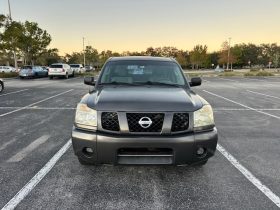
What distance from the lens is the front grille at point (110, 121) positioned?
3613mm

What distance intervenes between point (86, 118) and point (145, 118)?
0.75 metres

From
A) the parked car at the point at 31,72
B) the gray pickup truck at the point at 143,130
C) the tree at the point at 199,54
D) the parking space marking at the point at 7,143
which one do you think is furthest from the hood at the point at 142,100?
the tree at the point at 199,54

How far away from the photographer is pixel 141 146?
3482 mm

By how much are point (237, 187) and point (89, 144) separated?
6.30ft

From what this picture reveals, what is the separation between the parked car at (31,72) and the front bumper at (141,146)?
29633mm

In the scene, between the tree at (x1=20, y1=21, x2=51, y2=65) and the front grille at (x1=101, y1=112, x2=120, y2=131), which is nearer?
the front grille at (x1=101, y1=112, x2=120, y2=131)

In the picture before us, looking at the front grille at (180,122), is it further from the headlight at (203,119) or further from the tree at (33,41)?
the tree at (33,41)

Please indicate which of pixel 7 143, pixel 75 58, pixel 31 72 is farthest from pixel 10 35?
pixel 75 58

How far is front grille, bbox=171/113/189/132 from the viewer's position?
143 inches

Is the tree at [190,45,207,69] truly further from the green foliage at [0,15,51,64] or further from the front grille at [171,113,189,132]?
the front grille at [171,113,189,132]

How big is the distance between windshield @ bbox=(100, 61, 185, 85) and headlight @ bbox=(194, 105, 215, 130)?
3.95 feet

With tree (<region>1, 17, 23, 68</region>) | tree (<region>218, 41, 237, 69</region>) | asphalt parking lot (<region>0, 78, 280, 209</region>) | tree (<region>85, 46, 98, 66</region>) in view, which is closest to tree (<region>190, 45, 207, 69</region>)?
tree (<region>218, 41, 237, 69</region>)

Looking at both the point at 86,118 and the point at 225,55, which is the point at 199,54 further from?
the point at 86,118

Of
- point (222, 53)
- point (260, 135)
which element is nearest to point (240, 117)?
point (260, 135)
